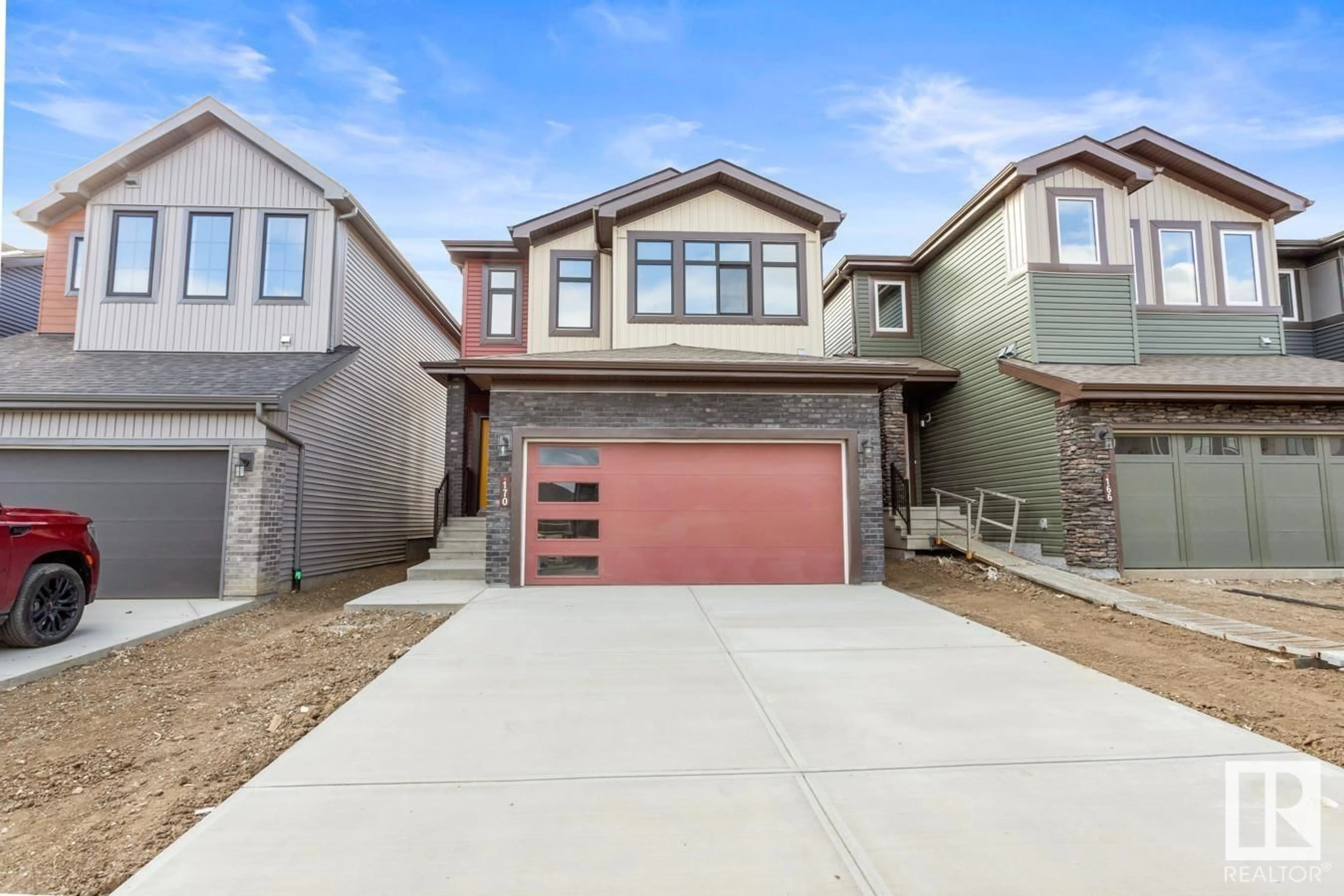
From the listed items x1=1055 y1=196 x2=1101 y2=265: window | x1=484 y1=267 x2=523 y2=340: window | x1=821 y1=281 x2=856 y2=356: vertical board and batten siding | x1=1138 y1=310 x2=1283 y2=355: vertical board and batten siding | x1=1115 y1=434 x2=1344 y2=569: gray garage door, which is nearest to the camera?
x1=1115 y1=434 x2=1344 y2=569: gray garage door

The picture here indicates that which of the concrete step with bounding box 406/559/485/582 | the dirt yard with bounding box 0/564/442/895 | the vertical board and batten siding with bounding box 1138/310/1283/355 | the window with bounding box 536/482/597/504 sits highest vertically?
the vertical board and batten siding with bounding box 1138/310/1283/355

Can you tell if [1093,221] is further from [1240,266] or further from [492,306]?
[492,306]

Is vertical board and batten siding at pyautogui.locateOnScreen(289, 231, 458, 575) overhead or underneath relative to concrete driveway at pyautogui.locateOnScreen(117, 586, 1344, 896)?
overhead

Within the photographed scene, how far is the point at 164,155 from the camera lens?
10.5 m

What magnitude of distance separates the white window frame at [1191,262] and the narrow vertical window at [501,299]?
11.9 meters

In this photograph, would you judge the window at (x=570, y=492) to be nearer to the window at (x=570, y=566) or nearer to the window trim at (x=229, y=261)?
the window at (x=570, y=566)

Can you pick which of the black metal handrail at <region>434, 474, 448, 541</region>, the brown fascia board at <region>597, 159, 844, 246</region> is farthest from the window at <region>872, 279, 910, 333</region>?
the black metal handrail at <region>434, 474, 448, 541</region>

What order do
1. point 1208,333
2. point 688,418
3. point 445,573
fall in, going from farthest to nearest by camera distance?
point 1208,333
point 445,573
point 688,418

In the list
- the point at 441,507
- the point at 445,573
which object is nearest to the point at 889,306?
the point at 441,507

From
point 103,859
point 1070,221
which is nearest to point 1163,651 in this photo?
point 103,859

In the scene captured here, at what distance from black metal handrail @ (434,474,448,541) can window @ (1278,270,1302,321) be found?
17.9 meters

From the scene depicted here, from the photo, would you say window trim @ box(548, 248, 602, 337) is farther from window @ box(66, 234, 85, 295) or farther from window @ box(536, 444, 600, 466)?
window @ box(66, 234, 85, 295)

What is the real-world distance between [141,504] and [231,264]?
13.7 ft

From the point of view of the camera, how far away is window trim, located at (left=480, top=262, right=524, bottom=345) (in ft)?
39.3
